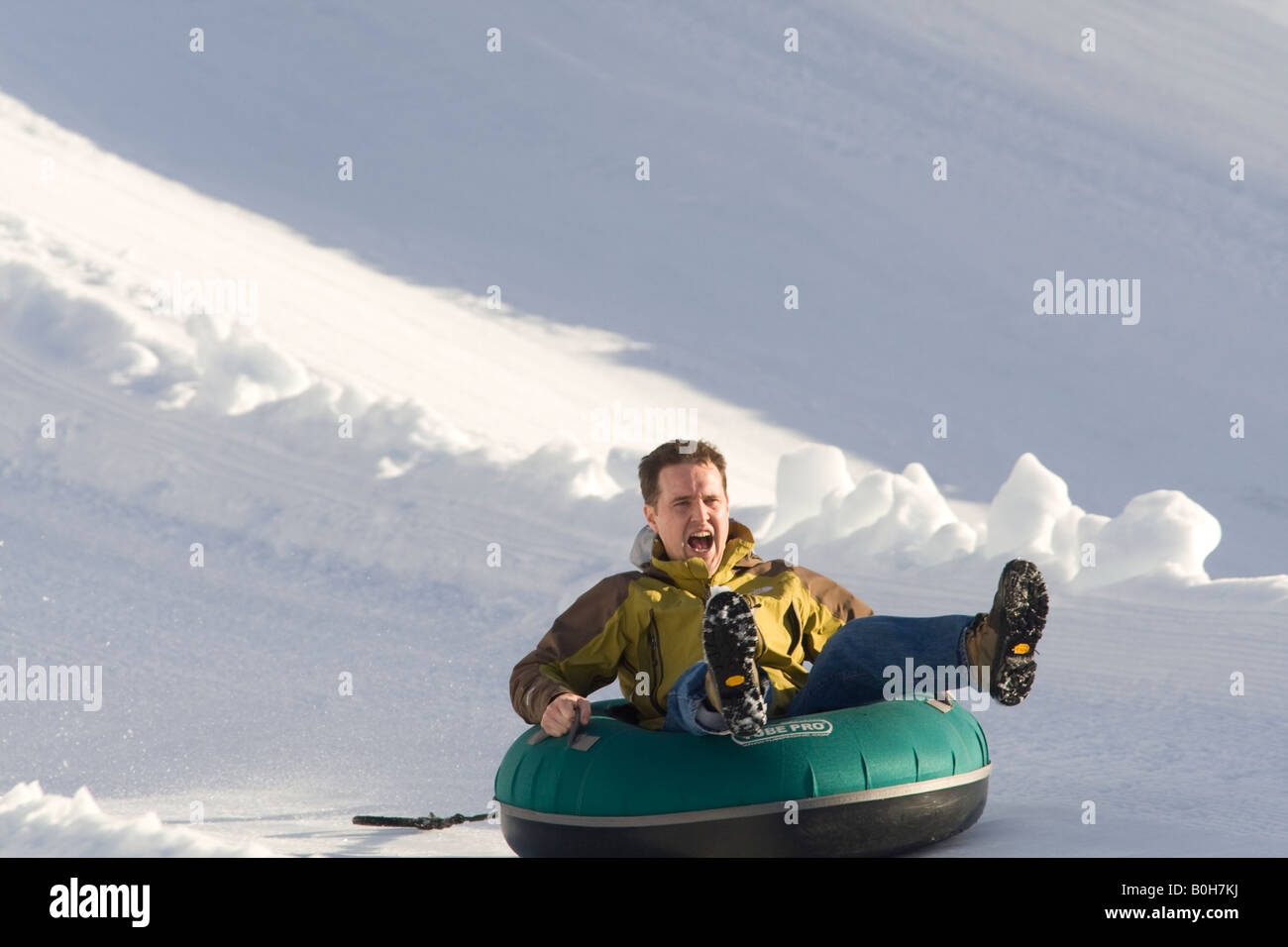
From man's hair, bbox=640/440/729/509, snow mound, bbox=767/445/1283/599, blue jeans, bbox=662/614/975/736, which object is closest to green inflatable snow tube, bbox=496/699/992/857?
blue jeans, bbox=662/614/975/736

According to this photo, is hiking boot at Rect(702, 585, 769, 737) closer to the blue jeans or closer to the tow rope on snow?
the blue jeans

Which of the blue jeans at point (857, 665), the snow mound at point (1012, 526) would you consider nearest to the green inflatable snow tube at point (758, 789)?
the blue jeans at point (857, 665)

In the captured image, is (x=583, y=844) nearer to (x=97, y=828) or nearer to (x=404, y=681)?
(x=97, y=828)

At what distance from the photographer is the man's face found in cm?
343

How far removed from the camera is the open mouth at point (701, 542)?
3.43m

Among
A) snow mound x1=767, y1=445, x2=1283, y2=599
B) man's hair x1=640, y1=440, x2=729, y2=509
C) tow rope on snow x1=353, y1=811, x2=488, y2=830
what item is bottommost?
tow rope on snow x1=353, y1=811, x2=488, y2=830

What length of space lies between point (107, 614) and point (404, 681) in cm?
213

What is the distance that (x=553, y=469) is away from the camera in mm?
9047

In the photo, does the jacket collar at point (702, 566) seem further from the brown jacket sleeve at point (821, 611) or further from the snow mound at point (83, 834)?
the snow mound at point (83, 834)

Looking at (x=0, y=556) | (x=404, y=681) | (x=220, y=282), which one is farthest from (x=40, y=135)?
(x=404, y=681)

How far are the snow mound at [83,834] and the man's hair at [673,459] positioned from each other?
4.35 feet

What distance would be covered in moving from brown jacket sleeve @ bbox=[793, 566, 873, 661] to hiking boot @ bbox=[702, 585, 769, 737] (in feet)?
2.43

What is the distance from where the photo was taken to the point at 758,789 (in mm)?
2922

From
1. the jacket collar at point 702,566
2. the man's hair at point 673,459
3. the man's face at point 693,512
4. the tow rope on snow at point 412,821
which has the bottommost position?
the tow rope on snow at point 412,821
